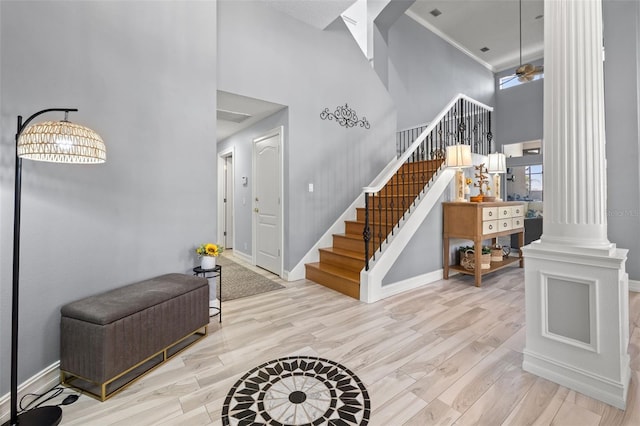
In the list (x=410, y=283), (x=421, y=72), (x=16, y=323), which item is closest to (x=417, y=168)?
(x=410, y=283)

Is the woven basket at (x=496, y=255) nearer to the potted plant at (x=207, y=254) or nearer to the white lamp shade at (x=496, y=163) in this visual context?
the white lamp shade at (x=496, y=163)

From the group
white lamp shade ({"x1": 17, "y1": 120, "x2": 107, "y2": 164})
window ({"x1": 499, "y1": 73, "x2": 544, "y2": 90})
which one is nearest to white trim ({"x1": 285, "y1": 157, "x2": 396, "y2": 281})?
white lamp shade ({"x1": 17, "y1": 120, "x2": 107, "y2": 164})

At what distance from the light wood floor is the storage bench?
14cm

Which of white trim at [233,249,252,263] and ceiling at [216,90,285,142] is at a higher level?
ceiling at [216,90,285,142]

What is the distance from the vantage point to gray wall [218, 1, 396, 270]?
11.6ft

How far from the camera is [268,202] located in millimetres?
4500

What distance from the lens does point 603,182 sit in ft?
5.65

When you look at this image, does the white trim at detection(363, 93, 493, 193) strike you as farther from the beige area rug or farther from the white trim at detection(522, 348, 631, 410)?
the white trim at detection(522, 348, 631, 410)

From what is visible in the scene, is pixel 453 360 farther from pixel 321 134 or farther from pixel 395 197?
pixel 321 134

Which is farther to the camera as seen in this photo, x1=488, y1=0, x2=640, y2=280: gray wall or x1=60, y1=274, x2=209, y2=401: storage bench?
x1=488, y1=0, x2=640, y2=280: gray wall

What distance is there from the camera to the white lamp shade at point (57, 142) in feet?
4.75

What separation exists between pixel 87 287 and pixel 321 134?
3248mm

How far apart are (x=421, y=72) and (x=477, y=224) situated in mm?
4312

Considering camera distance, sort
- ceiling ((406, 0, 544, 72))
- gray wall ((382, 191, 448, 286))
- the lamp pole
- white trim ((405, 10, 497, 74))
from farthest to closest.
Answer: white trim ((405, 10, 497, 74))
ceiling ((406, 0, 544, 72))
gray wall ((382, 191, 448, 286))
the lamp pole
